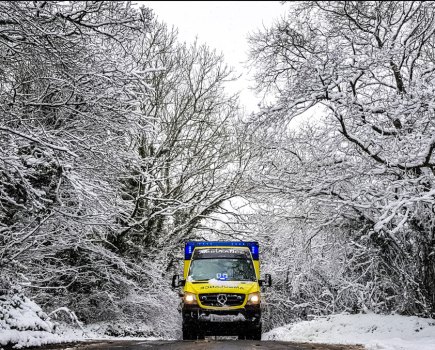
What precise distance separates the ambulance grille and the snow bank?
3242 millimetres

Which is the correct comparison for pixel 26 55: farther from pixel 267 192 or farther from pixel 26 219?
pixel 267 192

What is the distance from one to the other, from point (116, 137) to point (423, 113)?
274 inches

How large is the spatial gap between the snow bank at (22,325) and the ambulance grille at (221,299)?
3242 millimetres

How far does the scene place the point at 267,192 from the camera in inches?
648

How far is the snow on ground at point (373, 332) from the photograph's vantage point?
33.8 feet

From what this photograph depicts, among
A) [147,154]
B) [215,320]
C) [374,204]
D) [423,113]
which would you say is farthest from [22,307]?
[147,154]

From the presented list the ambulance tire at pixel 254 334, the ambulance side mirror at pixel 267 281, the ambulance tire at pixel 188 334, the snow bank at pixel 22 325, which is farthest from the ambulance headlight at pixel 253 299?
the snow bank at pixel 22 325

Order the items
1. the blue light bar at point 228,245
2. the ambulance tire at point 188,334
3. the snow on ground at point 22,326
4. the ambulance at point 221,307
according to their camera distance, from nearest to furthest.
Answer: the snow on ground at point 22,326
the ambulance at point 221,307
the ambulance tire at point 188,334
the blue light bar at point 228,245

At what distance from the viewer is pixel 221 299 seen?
12141mm

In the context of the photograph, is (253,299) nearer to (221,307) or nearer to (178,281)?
(221,307)

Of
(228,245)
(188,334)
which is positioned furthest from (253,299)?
(228,245)

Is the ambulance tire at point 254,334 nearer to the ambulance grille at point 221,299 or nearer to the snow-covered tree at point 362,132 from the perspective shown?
the ambulance grille at point 221,299

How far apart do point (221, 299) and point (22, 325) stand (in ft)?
14.5

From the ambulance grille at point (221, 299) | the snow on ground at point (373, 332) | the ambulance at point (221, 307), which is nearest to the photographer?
the snow on ground at point (373, 332)
